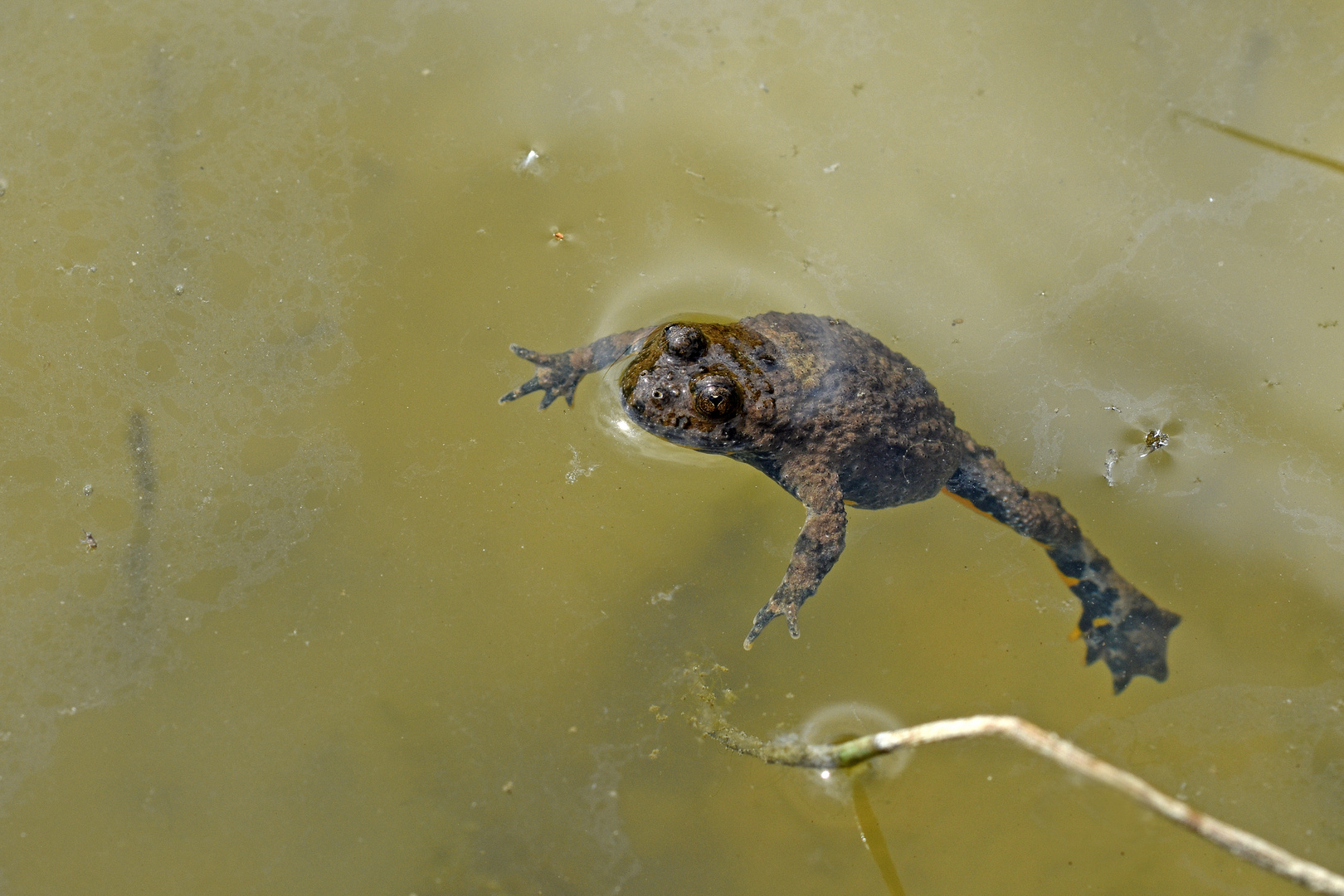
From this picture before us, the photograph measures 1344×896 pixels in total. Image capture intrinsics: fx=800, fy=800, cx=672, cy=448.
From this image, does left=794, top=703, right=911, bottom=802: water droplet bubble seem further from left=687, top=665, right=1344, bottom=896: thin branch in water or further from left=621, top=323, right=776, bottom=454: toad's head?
left=621, top=323, right=776, bottom=454: toad's head

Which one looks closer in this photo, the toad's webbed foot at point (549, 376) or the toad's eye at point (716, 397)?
the toad's eye at point (716, 397)

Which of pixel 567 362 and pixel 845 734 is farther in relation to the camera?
pixel 567 362

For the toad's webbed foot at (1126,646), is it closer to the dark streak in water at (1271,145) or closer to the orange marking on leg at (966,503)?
the orange marking on leg at (966,503)

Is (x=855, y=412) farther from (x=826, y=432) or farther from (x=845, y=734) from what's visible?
(x=845, y=734)

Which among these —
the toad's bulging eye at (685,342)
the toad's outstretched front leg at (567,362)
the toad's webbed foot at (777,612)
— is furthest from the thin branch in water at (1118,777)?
the toad's outstretched front leg at (567,362)

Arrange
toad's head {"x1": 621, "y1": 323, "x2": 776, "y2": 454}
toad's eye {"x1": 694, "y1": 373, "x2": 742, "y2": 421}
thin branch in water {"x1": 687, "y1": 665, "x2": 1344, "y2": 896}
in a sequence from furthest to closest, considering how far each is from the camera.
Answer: toad's head {"x1": 621, "y1": 323, "x2": 776, "y2": 454} < toad's eye {"x1": 694, "y1": 373, "x2": 742, "y2": 421} < thin branch in water {"x1": 687, "y1": 665, "x2": 1344, "y2": 896}

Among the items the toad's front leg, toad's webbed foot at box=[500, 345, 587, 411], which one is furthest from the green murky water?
the toad's front leg

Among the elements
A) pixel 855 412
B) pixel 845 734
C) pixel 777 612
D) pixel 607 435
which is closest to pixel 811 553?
pixel 777 612
